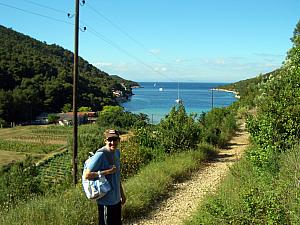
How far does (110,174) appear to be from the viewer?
14.9ft

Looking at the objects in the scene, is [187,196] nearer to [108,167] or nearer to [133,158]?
[133,158]

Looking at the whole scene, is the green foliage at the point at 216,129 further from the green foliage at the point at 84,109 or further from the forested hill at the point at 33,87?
the forested hill at the point at 33,87

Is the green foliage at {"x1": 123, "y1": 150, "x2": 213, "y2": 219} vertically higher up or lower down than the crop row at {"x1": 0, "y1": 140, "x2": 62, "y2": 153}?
higher up

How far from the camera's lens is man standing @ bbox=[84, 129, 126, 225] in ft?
14.6

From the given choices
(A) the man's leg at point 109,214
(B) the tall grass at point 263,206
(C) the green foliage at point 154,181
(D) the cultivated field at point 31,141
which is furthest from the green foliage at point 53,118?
(A) the man's leg at point 109,214

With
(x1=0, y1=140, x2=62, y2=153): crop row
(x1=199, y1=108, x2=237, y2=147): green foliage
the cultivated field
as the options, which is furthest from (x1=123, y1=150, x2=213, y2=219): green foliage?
(x1=0, y1=140, x2=62, y2=153): crop row

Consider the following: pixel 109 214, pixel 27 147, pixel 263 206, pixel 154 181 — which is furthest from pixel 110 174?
pixel 27 147

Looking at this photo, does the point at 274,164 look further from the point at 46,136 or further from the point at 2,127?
the point at 2,127

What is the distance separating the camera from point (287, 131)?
378 inches

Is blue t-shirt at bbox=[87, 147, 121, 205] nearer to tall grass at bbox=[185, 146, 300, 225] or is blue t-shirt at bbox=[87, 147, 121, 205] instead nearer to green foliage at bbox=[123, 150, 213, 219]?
tall grass at bbox=[185, 146, 300, 225]

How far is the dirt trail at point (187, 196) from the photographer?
7.42 metres

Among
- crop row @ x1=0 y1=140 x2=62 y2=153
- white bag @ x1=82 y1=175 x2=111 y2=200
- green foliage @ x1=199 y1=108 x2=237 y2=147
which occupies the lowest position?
crop row @ x1=0 y1=140 x2=62 y2=153

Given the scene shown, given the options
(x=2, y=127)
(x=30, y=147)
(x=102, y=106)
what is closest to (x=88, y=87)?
(x=102, y=106)

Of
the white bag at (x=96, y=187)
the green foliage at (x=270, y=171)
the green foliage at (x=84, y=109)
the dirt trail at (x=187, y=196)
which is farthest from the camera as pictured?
the green foliage at (x=84, y=109)
